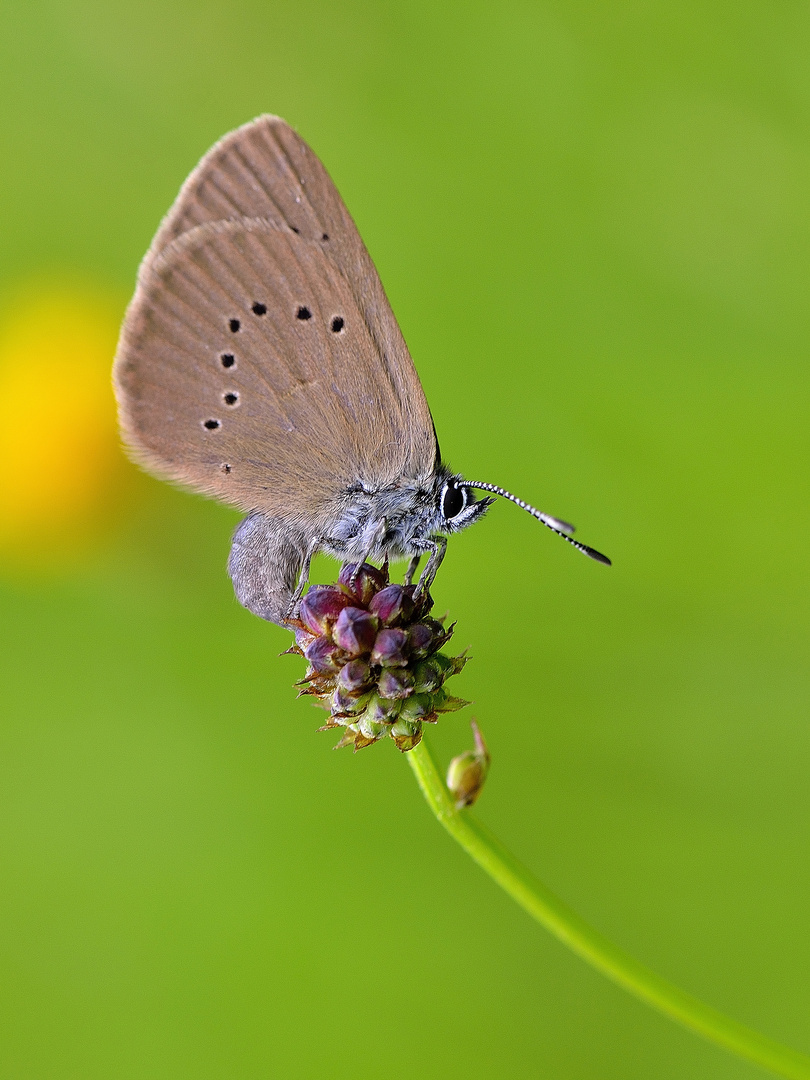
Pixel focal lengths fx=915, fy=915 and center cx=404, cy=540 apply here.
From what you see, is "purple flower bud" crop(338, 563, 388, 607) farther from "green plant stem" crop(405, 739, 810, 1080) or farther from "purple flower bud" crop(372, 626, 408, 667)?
"green plant stem" crop(405, 739, 810, 1080)

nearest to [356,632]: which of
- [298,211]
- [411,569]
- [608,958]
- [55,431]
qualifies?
[411,569]

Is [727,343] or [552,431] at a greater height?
[727,343]

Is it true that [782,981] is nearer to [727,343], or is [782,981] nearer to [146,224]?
[727,343]

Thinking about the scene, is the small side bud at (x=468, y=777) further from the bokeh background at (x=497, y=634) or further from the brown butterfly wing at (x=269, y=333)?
the bokeh background at (x=497, y=634)

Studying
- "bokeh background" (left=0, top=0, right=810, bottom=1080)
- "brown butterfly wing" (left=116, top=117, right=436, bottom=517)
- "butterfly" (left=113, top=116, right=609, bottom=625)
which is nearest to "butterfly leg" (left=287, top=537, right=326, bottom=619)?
"butterfly" (left=113, top=116, right=609, bottom=625)

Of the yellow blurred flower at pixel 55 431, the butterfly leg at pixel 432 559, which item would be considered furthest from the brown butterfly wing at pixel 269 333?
the yellow blurred flower at pixel 55 431

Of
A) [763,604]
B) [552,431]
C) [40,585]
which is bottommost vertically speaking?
[40,585]

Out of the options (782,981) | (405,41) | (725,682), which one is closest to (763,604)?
(725,682)
